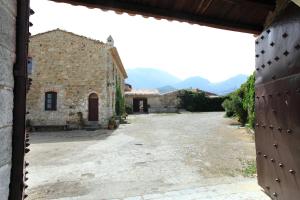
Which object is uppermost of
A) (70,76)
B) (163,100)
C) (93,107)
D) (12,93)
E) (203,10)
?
(70,76)

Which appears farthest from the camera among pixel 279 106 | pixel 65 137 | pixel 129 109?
pixel 129 109

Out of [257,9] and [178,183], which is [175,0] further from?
[178,183]

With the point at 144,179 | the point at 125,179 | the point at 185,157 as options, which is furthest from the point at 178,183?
the point at 185,157

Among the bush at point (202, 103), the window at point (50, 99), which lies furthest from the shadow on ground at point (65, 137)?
the bush at point (202, 103)

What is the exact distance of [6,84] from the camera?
1601 millimetres

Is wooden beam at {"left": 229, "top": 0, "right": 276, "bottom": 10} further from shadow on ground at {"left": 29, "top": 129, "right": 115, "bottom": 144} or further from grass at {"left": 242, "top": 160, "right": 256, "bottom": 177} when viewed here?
shadow on ground at {"left": 29, "top": 129, "right": 115, "bottom": 144}

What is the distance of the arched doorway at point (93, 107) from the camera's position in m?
17.7

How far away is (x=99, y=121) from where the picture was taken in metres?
17.5

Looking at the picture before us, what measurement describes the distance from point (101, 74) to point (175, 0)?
50.3 feet

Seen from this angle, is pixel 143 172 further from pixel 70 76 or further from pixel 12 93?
pixel 70 76

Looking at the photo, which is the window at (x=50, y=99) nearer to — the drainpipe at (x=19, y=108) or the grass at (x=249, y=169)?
the grass at (x=249, y=169)

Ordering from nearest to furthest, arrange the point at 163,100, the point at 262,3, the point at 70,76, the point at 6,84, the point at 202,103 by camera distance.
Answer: the point at 6,84, the point at 262,3, the point at 70,76, the point at 202,103, the point at 163,100

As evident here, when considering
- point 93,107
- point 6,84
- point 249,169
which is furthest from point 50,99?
point 6,84

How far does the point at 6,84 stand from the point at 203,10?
2.60 meters
